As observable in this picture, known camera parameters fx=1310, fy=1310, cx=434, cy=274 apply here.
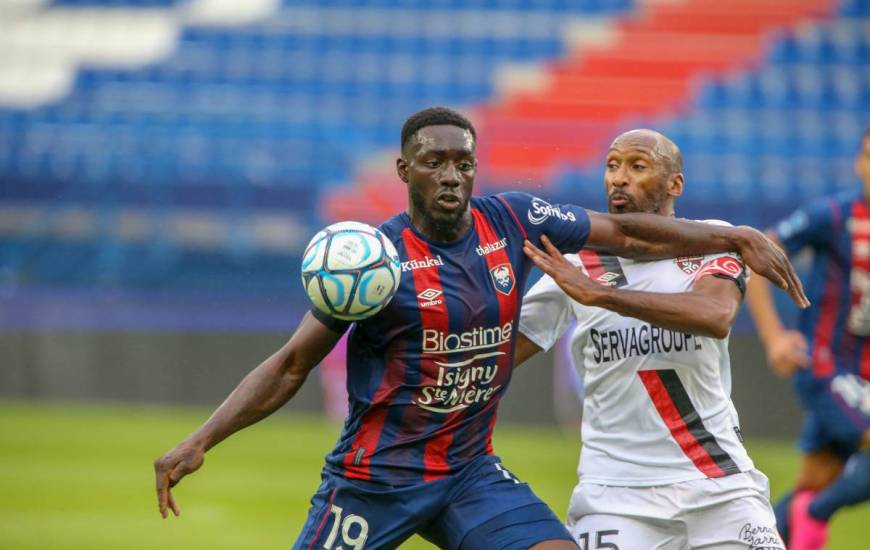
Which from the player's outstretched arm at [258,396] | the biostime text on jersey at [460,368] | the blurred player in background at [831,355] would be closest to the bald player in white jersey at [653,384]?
the biostime text on jersey at [460,368]

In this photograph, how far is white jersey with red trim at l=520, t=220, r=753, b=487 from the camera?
4.93 meters

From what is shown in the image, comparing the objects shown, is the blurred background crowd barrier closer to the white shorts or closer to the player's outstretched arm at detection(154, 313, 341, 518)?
the white shorts

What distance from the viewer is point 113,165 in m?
18.1

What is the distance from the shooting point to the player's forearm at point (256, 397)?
4578mm

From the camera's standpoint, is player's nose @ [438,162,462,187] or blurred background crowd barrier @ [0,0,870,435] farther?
blurred background crowd barrier @ [0,0,870,435]

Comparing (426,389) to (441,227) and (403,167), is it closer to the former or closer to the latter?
(441,227)

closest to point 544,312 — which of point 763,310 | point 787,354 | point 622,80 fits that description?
point 787,354

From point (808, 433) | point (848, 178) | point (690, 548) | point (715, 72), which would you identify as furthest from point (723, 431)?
point (715, 72)

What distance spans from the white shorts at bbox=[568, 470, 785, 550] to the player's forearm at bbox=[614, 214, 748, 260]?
2.84 ft

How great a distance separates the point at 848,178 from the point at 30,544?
13022 millimetres

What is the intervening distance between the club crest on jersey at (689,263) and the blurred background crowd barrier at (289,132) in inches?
354

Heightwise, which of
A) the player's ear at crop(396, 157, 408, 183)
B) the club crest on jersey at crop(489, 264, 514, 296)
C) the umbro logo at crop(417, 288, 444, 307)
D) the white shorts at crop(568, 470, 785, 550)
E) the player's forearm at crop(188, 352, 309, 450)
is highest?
the player's ear at crop(396, 157, 408, 183)

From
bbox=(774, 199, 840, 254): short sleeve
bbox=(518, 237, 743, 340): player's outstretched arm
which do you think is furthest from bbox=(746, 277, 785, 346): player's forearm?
bbox=(518, 237, 743, 340): player's outstretched arm

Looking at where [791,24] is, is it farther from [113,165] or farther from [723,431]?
[723,431]
